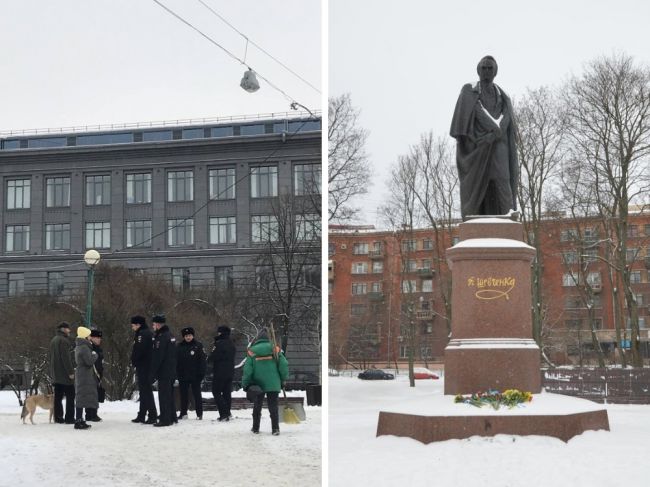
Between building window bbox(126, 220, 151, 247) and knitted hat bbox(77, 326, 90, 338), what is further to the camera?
building window bbox(126, 220, 151, 247)

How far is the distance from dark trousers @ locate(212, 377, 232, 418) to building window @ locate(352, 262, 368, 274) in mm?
46774

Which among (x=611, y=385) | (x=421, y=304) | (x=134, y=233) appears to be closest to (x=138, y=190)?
(x=134, y=233)

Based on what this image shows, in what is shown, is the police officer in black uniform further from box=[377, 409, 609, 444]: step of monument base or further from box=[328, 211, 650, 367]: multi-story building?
box=[328, 211, 650, 367]: multi-story building

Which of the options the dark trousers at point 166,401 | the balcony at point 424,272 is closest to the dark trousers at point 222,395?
the dark trousers at point 166,401

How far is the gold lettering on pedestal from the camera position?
39.4 feet

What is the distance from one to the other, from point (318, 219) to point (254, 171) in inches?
591

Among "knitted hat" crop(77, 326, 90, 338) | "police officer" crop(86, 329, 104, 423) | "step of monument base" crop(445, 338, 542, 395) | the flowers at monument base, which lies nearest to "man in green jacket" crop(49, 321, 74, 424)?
"police officer" crop(86, 329, 104, 423)

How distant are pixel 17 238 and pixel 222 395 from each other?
1441 inches

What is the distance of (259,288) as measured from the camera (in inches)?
1453

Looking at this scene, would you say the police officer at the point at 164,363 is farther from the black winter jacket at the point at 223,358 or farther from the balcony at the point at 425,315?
the balcony at the point at 425,315

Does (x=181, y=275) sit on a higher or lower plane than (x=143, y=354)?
higher

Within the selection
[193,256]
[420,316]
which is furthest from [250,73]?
[420,316]

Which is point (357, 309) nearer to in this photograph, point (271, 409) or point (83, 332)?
point (83, 332)

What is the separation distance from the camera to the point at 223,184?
4850 cm
